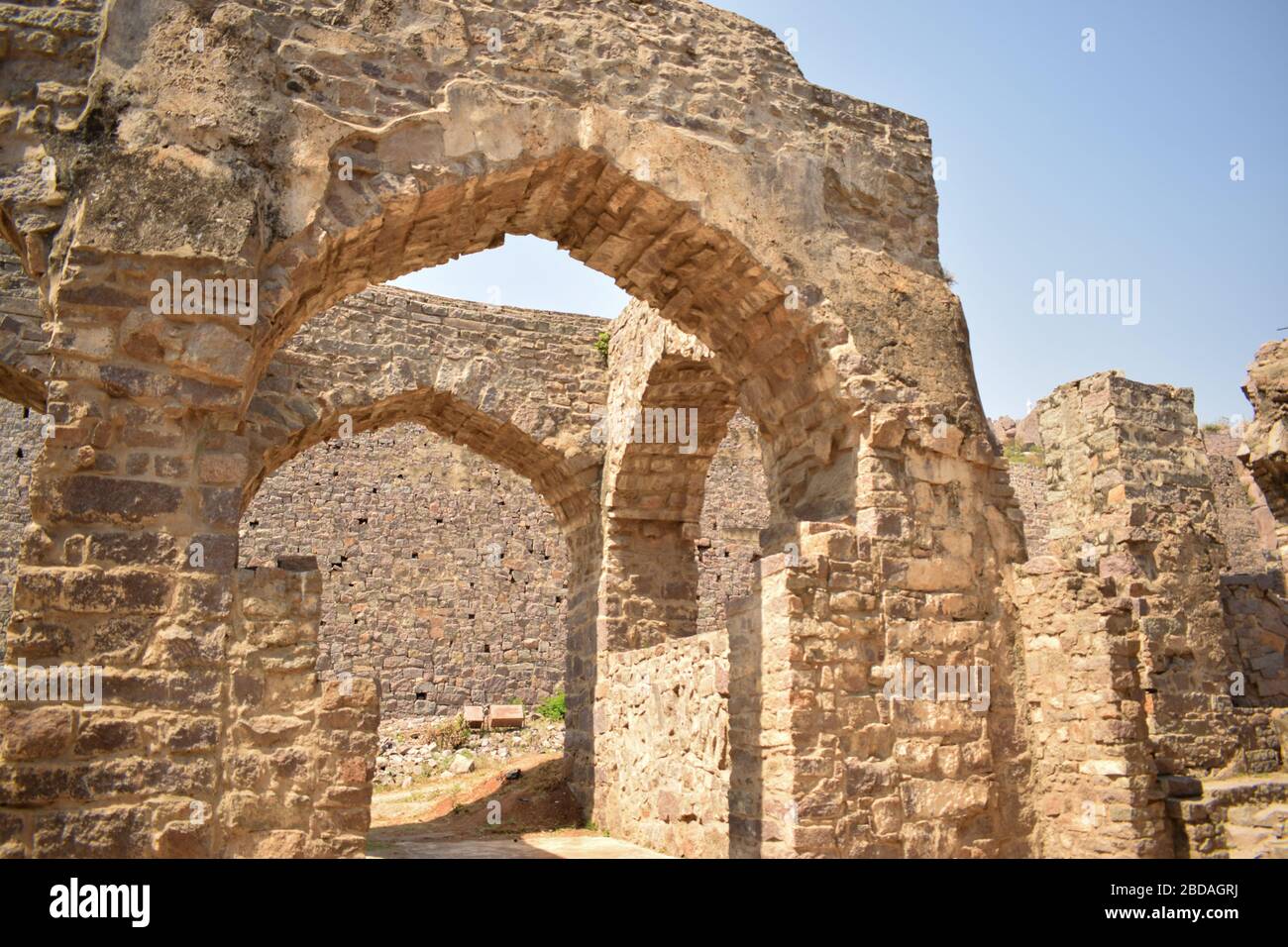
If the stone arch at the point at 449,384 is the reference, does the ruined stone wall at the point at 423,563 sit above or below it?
below

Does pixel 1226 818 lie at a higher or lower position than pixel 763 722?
lower

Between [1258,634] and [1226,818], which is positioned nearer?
[1226,818]

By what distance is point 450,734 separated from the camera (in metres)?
14.8

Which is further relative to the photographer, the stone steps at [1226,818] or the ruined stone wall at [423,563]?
the ruined stone wall at [423,563]

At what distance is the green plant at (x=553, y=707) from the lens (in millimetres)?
15961

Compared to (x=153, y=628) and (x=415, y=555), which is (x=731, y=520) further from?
(x=153, y=628)

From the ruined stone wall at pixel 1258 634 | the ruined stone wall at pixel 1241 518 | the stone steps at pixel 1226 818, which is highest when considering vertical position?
the ruined stone wall at pixel 1241 518

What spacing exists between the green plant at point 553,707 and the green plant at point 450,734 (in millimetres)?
1405

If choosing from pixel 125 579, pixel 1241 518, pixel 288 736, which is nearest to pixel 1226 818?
pixel 288 736

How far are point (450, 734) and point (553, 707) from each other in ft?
6.35

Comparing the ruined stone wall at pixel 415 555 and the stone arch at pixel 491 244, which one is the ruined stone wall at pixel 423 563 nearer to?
the ruined stone wall at pixel 415 555

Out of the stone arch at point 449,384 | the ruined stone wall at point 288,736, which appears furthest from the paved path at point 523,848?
the ruined stone wall at point 288,736

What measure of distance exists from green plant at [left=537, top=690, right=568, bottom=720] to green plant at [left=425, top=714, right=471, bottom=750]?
140cm

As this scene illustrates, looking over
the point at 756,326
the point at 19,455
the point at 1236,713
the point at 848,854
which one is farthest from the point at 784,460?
the point at 19,455
